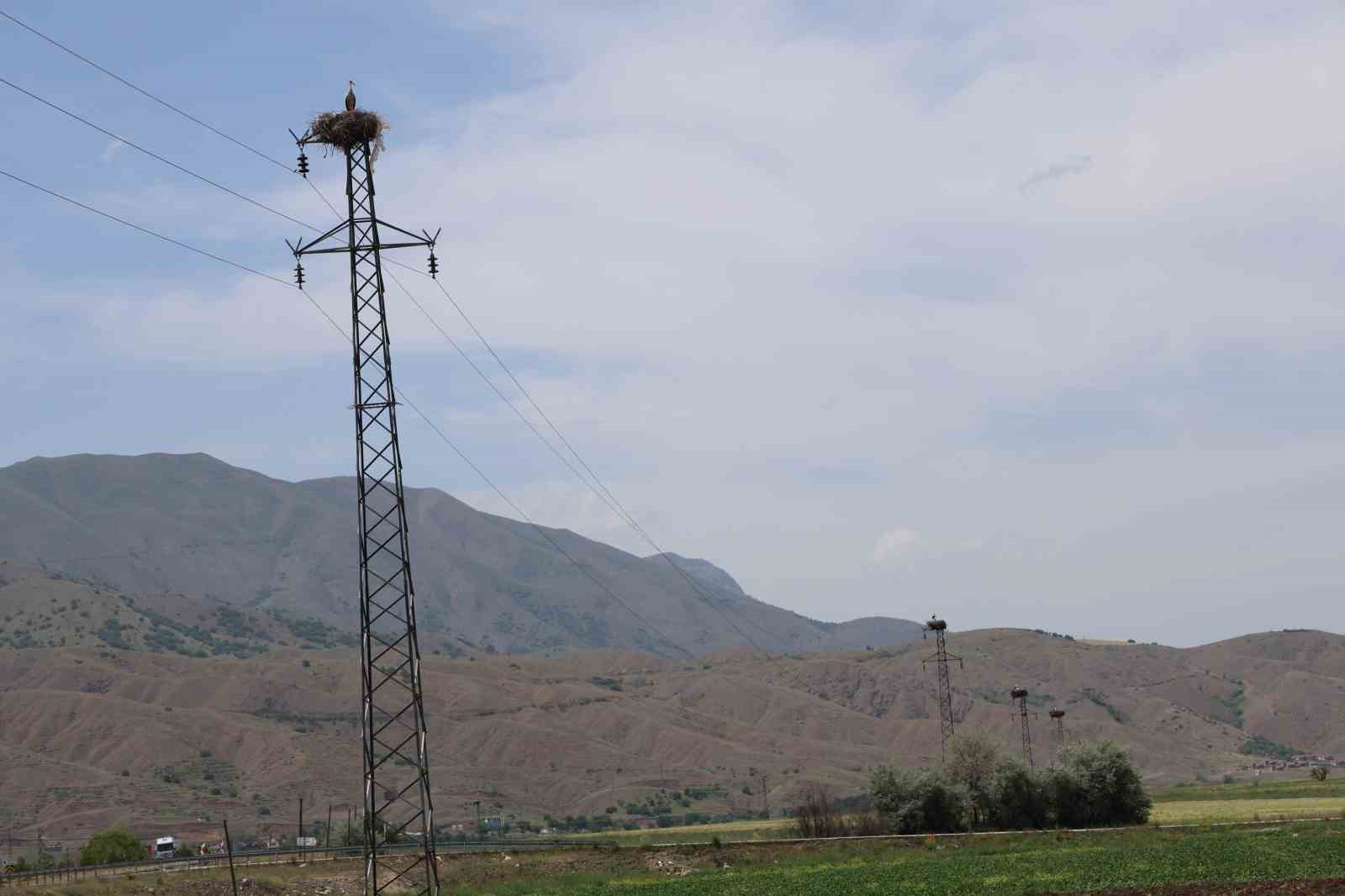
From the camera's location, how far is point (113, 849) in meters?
94.2

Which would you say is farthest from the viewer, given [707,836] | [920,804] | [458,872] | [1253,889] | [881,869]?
[707,836]

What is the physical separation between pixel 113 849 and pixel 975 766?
187 ft

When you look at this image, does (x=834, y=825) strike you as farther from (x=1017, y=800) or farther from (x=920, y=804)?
(x=1017, y=800)

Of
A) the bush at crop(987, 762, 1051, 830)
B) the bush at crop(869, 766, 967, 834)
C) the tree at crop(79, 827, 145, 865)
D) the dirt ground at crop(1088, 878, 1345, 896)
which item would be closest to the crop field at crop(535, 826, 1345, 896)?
the dirt ground at crop(1088, 878, 1345, 896)

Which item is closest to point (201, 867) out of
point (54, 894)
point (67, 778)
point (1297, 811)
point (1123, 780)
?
point (54, 894)

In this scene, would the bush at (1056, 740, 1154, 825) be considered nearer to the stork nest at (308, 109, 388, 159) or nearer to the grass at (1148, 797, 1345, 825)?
the grass at (1148, 797, 1345, 825)

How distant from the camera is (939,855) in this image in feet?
222

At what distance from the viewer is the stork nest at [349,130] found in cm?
4206

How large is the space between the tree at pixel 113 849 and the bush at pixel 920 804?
47956 millimetres

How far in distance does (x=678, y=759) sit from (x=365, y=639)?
531 ft

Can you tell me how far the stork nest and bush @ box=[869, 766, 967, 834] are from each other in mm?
57102

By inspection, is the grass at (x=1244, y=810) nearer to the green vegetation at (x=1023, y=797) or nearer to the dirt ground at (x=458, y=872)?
the green vegetation at (x=1023, y=797)

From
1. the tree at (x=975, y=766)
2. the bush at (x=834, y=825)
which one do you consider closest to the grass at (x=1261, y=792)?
the tree at (x=975, y=766)

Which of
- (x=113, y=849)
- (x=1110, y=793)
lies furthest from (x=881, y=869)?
(x=113, y=849)
